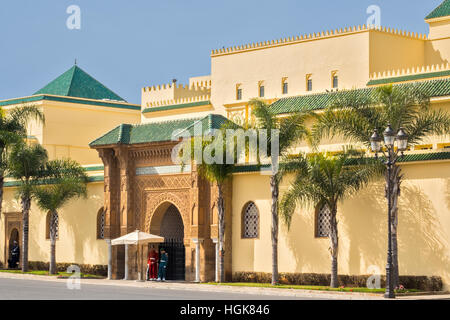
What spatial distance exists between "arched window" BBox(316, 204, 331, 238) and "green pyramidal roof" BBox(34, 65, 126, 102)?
24829 millimetres

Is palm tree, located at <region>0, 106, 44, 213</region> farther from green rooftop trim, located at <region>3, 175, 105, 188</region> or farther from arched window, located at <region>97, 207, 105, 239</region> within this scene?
arched window, located at <region>97, 207, 105, 239</region>

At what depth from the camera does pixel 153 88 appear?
172 ft

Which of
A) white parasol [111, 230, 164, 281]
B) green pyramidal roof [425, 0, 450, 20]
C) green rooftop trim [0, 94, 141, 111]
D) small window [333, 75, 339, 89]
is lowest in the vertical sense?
white parasol [111, 230, 164, 281]

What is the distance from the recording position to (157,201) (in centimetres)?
3753

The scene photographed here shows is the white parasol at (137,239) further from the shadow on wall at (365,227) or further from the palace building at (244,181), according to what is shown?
the shadow on wall at (365,227)

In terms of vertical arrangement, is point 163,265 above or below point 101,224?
below

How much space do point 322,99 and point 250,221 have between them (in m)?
4.98

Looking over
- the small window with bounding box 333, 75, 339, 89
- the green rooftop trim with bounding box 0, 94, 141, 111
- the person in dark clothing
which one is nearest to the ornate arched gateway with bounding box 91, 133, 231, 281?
the person in dark clothing

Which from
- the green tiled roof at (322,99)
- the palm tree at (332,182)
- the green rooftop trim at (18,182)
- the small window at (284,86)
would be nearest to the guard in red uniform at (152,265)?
the green rooftop trim at (18,182)

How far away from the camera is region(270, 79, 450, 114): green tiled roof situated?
32.3 metres

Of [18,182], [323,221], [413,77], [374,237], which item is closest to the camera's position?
[374,237]

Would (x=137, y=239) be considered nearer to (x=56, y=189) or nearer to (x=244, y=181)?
(x=244, y=181)

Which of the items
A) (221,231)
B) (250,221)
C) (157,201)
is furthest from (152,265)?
(250,221)

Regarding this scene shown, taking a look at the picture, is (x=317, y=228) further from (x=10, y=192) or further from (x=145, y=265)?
(x=10, y=192)
